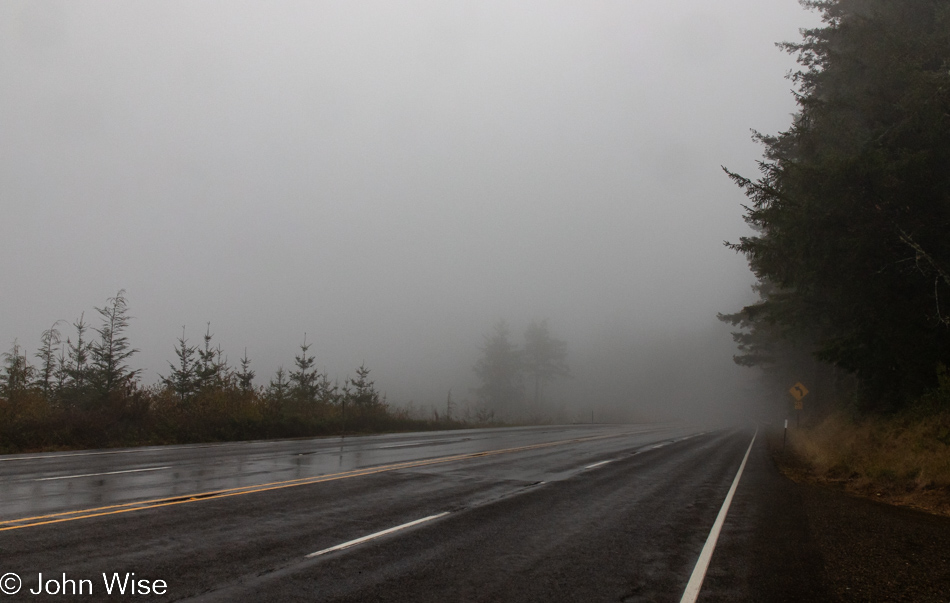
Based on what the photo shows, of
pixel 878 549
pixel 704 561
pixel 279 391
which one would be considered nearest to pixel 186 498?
pixel 704 561

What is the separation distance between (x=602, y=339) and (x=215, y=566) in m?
154

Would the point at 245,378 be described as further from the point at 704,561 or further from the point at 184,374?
the point at 704,561

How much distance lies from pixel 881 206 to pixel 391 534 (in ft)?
45.8

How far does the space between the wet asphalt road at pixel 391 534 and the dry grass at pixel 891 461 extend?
8.08 ft

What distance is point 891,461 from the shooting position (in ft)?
46.0

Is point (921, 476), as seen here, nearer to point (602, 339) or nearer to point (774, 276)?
point (774, 276)

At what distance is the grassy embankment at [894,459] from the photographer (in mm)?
11562

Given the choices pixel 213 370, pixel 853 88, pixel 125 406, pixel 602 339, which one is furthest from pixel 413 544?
pixel 602 339

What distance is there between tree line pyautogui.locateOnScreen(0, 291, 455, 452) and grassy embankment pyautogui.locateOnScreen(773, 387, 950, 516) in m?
19.8

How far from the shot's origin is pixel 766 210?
1541 cm

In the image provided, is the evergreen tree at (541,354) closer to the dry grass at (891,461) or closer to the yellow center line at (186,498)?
the dry grass at (891,461)

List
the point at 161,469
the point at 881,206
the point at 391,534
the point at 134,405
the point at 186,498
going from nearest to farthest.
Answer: the point at 391,534
the point at 186,498
the point at 161,469
the point at 881,206
the point at 134,405

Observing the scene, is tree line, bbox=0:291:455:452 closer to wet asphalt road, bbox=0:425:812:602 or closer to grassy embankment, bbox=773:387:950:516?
wet asphalt road, bbox=0:425:812:602

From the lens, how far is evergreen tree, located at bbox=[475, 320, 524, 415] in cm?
7300
